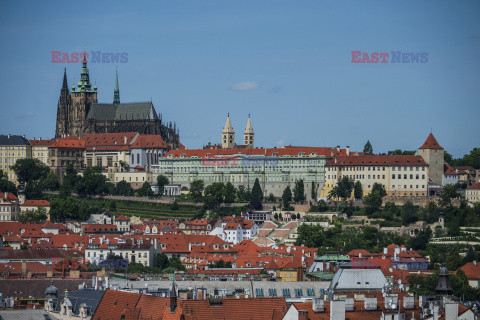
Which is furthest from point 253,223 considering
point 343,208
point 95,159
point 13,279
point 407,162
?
point 13,279

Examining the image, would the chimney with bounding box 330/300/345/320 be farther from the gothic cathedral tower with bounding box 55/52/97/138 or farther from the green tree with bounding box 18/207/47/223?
the gothic cathedral tower with bounding box 55/52/97/138

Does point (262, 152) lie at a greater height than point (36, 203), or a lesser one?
greater

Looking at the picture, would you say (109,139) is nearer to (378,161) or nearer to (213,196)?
(213,196)

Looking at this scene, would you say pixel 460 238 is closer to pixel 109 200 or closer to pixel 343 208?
pixel 343 208

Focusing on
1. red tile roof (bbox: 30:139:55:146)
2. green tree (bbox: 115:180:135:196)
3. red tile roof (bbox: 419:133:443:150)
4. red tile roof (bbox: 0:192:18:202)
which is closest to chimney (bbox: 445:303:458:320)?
red tile roof (bbox: 419:133:443:150)

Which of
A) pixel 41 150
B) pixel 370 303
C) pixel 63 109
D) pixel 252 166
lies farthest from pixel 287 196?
Answer: pixel 370 303

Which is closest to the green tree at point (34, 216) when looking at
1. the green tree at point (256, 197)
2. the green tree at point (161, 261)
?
the green tree at point (256, 197)
